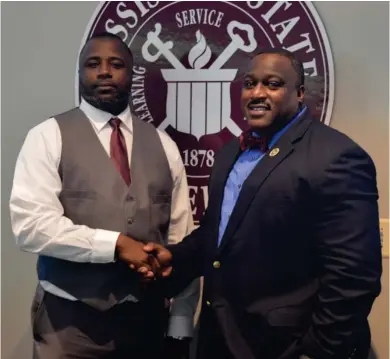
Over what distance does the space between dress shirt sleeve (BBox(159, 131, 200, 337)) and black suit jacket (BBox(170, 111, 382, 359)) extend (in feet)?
0.74

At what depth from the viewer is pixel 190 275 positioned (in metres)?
1.63

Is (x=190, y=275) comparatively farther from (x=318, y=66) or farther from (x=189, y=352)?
(x=318, y=66)

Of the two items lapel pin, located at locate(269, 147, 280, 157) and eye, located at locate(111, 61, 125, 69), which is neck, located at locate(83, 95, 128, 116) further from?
lapel pin, located at locate(269, 147, 280, 157)

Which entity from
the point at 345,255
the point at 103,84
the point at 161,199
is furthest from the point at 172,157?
the point at 345,255

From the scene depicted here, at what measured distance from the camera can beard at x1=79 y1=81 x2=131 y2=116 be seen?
1.60 meters

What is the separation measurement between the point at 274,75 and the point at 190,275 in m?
0.63

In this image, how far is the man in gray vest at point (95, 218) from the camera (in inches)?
57.3

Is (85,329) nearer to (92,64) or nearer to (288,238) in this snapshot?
(288,238)

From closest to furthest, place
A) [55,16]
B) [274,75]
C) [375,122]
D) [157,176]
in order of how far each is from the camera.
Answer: [274,75] → [157,176] → [375,122] → [55,16]

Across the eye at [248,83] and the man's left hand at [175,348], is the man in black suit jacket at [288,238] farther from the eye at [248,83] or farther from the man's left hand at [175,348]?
the man's left hand at [175,348]

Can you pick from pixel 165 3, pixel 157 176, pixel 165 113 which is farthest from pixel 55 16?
pixel 157 176

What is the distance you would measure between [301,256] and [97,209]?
548mm

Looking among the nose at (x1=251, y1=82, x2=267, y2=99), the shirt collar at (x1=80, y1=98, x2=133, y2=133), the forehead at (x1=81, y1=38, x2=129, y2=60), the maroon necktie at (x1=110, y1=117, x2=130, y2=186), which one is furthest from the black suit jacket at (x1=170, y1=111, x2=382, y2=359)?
the forehead at (x1=81, y1=38, x2=129, y2=60)

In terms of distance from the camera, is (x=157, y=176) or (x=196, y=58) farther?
(x=196, y=58)
